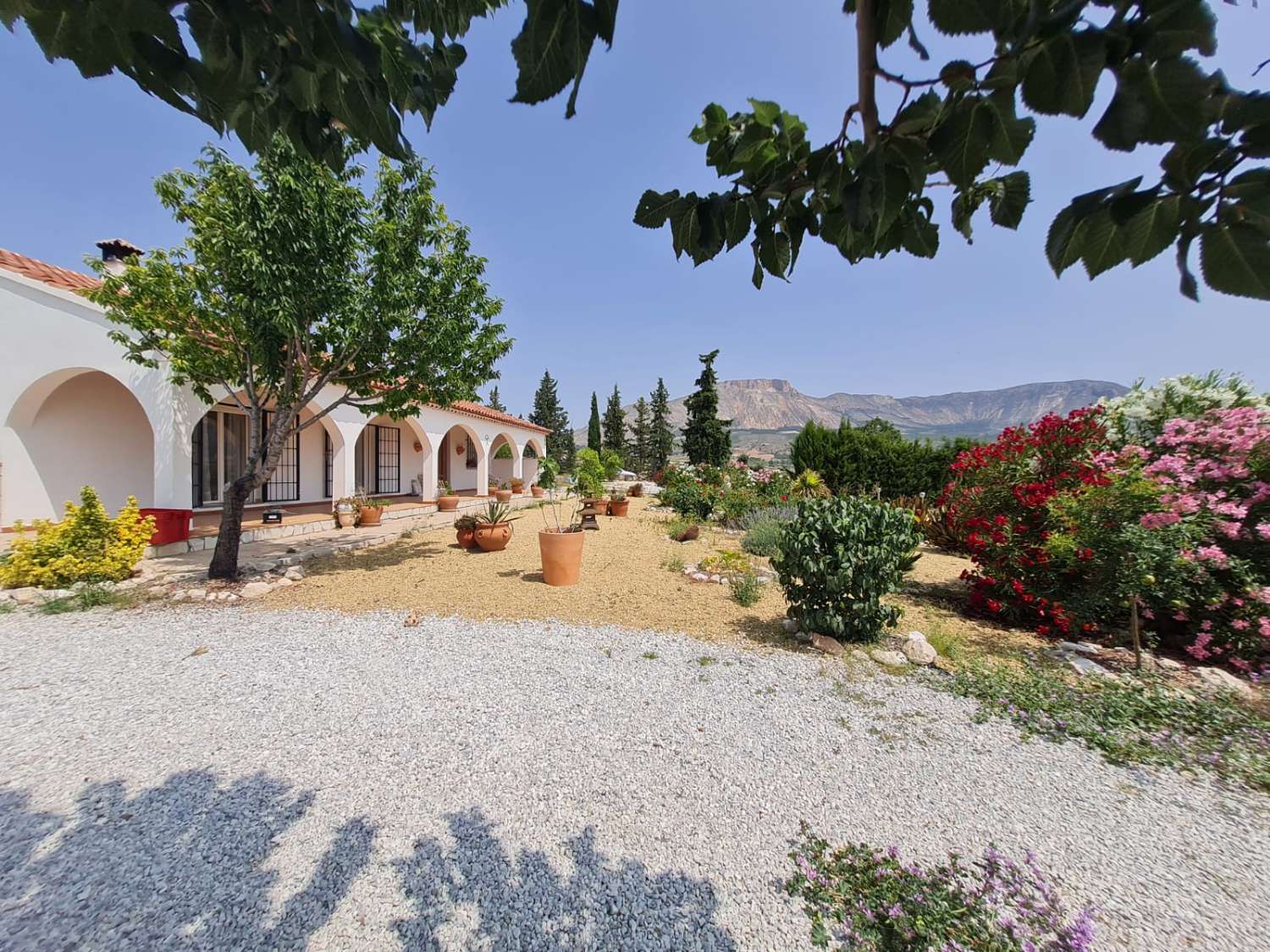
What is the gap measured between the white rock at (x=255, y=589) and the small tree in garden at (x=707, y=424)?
20.4m

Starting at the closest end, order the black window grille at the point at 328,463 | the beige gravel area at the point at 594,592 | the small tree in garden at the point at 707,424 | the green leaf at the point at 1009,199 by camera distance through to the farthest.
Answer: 1. the green leaf at the point at 1009,199
2. the beige gravel area at the point at 594,592
3. the black window grille at the point at 328,463
4. the small tree in garden at the point at 707,424

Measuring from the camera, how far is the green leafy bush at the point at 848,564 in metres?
4.25

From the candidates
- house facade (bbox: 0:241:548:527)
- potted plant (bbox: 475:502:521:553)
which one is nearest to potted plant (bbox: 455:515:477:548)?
potted plant (bbox: 475:502:521:553)

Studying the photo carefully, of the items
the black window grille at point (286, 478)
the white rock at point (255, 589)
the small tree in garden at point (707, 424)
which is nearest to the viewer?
the white rock at point (255, 589)

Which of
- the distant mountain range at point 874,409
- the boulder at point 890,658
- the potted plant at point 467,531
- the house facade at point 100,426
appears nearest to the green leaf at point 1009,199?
the boulder at point 890,658

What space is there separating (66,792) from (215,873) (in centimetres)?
127

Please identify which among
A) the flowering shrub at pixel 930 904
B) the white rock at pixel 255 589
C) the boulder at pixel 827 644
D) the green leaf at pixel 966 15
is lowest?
the flowering shrub at pixel 930 904

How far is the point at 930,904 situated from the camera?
5.85ft

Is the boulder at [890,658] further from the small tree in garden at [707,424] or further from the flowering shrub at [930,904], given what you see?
the small tree in garden at [707,424]

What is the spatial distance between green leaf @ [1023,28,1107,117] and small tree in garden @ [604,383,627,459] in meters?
37.1

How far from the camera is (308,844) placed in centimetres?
206

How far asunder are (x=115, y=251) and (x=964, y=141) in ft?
42.4

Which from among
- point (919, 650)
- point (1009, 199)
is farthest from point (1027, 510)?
point (1009, 199)

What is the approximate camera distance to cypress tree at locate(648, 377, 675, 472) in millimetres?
34219
